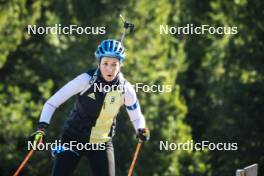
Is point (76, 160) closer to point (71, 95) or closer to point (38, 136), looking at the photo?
point (38, 136)

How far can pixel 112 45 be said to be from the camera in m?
8.23

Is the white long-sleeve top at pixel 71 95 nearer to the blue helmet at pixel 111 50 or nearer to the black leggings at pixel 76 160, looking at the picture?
the blue helmet at pixel 111 50

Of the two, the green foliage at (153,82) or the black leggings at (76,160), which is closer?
the black leggings at (76,160)

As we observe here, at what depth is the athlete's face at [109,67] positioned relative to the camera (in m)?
8.16

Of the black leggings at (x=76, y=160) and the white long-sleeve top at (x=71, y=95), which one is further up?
the white long-sleeve top at (x=71, y=95)

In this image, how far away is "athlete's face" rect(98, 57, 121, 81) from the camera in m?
8.16

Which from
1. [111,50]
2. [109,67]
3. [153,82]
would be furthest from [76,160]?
[153,82]

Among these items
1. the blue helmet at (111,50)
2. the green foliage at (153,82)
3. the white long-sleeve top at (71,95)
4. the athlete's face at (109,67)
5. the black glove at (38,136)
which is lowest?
the black glove at (38,136)

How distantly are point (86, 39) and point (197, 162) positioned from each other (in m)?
4.29

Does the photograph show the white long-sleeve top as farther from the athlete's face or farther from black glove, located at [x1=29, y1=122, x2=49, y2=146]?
the athlete's face

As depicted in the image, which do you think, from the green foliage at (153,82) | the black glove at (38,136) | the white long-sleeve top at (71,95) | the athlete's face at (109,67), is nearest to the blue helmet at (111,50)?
the athlete's face at (109,67)

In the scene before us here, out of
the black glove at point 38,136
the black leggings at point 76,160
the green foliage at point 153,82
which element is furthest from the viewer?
the green foliage at point 153,82

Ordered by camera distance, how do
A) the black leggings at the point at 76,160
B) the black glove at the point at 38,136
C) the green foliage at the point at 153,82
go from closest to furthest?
the black glove at the point at 38,136, the black leggings at the point at 76,160, the green foliage at the point at 153,82

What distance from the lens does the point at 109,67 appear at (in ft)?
26.8
